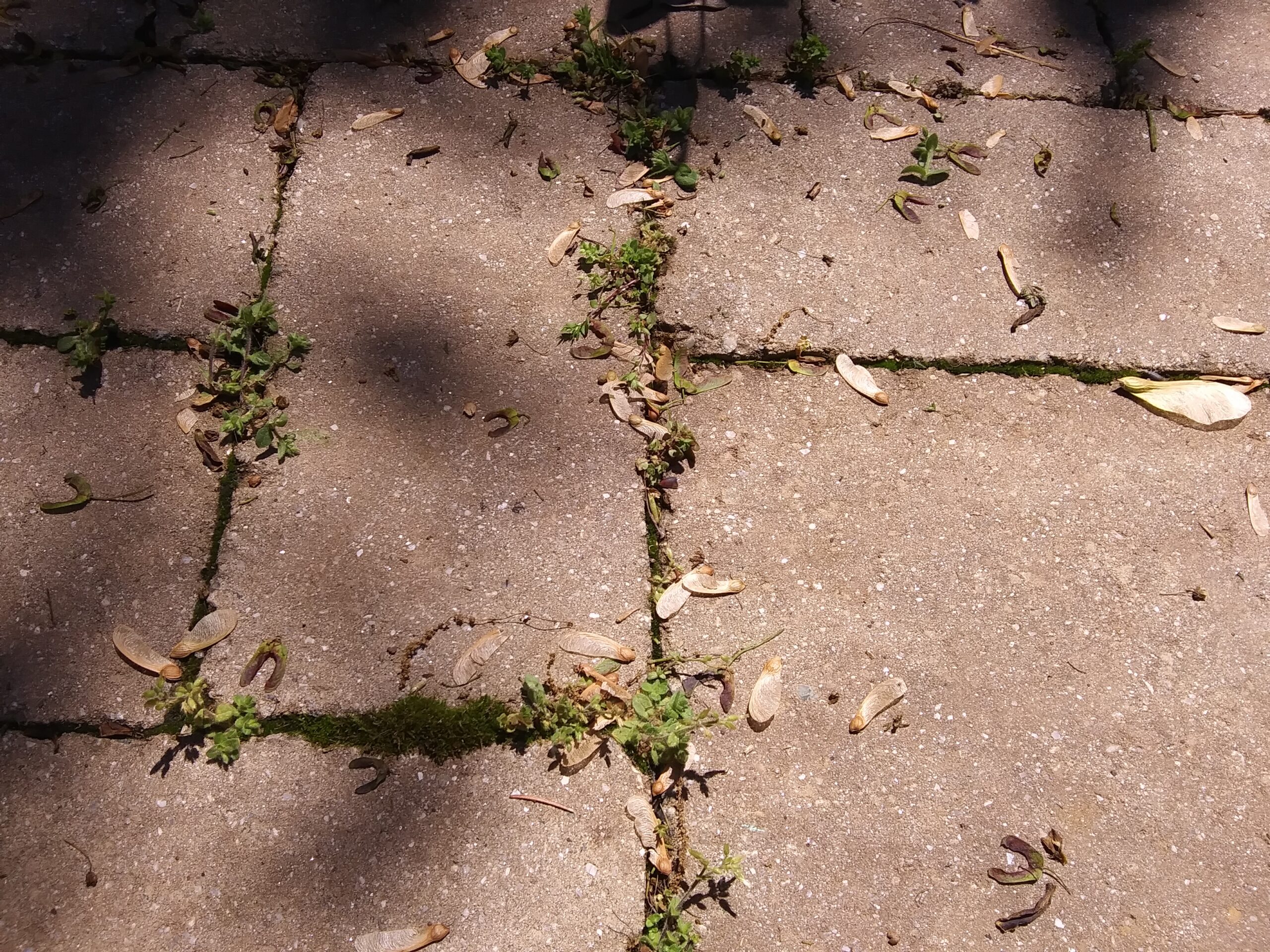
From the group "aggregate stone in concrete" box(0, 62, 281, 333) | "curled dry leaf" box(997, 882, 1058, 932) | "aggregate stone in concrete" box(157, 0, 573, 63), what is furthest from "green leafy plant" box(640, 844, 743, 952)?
"aggregate stone in concrete" box(157, 0, 573, 63)

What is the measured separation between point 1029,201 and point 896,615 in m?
1.25

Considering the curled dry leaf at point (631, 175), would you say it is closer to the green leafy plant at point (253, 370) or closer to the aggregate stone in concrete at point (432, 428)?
the aggregate stone in concrete at point (432, 428)

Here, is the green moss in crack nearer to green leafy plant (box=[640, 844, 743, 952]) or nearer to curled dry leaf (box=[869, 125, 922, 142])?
green leafy plant (box=[640, 844, 743, 952])

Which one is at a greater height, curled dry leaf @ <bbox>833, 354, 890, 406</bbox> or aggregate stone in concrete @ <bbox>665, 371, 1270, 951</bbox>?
curled dry leaf @ <bbox>833, 354, 890, 406</bbox>

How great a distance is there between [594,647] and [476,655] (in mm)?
233

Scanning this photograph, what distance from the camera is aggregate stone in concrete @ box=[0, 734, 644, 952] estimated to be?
1.49 meters

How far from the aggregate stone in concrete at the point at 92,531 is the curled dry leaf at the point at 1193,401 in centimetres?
213

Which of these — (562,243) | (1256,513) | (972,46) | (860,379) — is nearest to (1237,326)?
(1256,513)

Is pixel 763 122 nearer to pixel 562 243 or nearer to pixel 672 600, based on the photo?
pixel 562 243

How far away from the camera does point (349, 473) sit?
187 cm

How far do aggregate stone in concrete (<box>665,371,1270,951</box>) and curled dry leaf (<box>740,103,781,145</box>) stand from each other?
0.76 meters

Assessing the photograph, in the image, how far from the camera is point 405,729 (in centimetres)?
163

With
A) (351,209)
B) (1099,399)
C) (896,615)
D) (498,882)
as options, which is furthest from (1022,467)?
(351,209)

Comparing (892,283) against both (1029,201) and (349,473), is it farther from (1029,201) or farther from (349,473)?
(349,473)
